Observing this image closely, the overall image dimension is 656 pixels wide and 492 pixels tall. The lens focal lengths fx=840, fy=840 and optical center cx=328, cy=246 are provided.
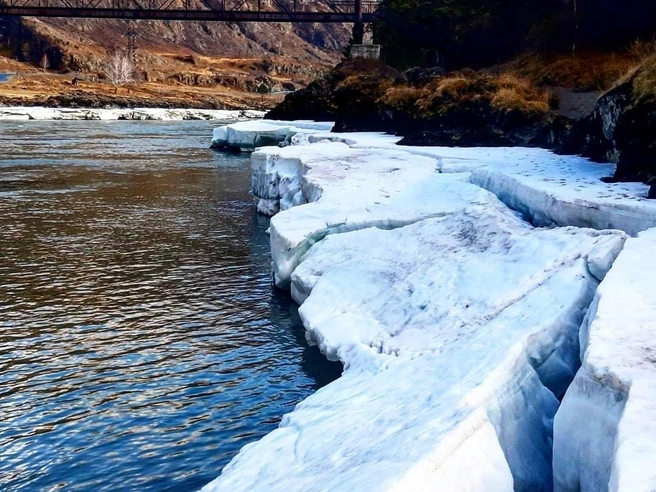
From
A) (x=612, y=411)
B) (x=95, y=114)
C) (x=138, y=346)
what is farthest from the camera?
(x=95, y=114)

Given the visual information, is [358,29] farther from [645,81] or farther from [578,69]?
[645,81]

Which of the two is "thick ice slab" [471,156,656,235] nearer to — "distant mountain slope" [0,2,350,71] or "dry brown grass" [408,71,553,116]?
"dry brown grass" [408,71,553,116]

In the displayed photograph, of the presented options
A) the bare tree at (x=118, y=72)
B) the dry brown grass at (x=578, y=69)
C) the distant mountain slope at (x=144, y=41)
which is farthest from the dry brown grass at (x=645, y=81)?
the distant mountain slope at (x=144, y=41)

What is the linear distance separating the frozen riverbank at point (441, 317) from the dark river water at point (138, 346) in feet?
2.76

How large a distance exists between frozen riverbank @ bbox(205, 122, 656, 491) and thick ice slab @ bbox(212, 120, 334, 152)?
23261mm

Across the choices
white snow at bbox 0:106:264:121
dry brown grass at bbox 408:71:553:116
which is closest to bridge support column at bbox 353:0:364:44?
white snow at bbox 0:106:264:121

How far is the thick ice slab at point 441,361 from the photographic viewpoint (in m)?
5.61

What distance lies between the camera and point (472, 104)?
2625cm

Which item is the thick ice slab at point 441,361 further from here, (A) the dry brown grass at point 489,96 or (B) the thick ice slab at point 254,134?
(B) the thick ice slab at point 254,134

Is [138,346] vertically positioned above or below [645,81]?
below

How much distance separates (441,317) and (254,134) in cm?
3318

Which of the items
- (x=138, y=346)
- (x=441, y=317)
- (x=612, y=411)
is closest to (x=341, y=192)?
(x=138, y=346)

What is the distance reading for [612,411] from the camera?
209 inches

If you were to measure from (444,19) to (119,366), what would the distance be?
36.3 m
